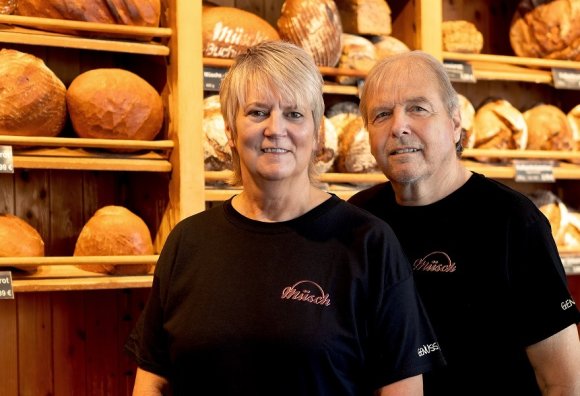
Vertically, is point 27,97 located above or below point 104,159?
above

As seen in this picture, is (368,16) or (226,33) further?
(368,16)

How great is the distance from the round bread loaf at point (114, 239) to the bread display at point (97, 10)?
57cm

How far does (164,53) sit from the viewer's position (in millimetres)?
2367

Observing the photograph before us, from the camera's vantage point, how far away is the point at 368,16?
8.98 feet

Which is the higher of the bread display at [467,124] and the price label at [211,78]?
the price label at [211,78]

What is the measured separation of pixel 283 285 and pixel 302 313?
0.06 metres

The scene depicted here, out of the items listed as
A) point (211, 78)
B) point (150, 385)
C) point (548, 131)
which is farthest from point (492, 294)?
point (548, 131)

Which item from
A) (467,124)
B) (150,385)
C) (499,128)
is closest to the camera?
(150,385)

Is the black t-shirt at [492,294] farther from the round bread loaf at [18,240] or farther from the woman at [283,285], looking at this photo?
the round bread loaf at [18,240]

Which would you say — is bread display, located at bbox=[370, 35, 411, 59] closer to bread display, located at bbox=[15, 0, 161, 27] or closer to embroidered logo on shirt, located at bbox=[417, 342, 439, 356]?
bread display, located at bbox=[15, 0, 161, 27]

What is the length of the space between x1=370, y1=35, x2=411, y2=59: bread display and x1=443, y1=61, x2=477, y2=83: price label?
17cm

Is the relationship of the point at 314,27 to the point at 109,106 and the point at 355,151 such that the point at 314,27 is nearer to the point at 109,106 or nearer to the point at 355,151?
the point at 355,151

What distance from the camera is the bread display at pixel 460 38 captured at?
9.29 feet

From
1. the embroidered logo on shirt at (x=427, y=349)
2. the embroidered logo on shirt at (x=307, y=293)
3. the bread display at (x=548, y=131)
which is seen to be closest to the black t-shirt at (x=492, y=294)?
the embroidered logo on shirt at (x=427, y=349)
